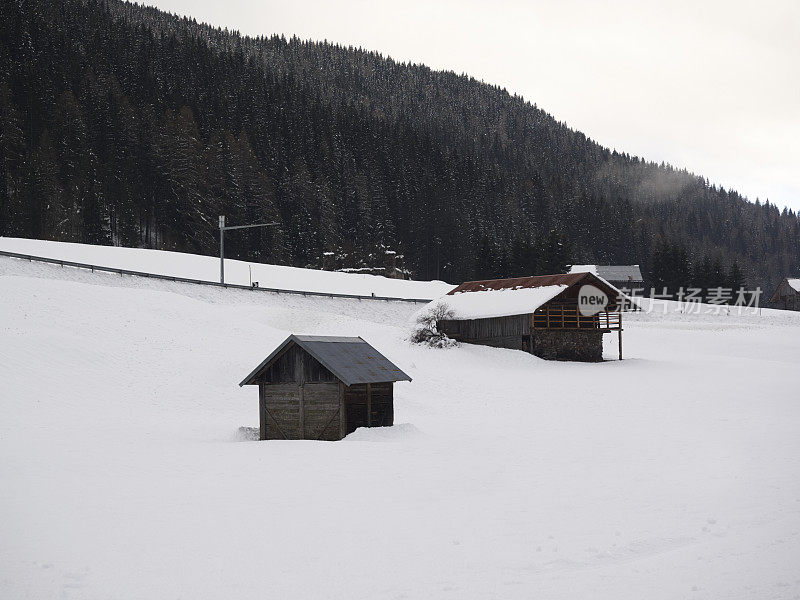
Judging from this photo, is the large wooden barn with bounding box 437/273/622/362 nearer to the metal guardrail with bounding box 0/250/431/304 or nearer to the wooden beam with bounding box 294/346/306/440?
the metal guardrail with bounding box 0/250/431/304

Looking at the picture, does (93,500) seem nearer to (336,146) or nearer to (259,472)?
(259,472)

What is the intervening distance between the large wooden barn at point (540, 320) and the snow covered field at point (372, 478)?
5914 millimetres

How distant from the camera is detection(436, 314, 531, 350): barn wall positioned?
47.8 m

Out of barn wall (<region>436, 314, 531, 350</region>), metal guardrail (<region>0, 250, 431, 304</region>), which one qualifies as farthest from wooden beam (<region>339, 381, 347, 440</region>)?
metal guardrail (<region>0, 250, 431, 304</region>)

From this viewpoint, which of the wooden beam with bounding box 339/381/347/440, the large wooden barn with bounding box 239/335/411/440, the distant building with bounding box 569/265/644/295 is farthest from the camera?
the distant building with bounding box 569/265/644/295

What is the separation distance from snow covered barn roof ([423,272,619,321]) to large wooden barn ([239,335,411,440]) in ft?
78.0

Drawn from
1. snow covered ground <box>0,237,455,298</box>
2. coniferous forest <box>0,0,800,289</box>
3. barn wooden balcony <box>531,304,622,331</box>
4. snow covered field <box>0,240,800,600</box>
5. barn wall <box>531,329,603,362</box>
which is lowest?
snow covered field <box>0,240,800,600</box>

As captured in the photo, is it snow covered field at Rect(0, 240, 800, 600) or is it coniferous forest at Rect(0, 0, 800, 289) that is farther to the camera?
coniferous forest at Rect(0, 0, 800, 289)

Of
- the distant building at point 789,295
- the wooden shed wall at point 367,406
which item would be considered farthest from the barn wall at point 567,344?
the distant building at point 789,295

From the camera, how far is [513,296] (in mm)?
49219

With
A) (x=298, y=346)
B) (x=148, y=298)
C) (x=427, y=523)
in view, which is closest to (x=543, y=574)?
(x=427, y=523)

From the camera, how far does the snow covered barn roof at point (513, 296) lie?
155 ft

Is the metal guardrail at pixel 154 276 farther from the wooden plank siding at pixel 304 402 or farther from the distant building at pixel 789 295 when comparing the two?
the distant building at pixel 789 295

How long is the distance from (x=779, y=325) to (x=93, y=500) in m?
70.3
